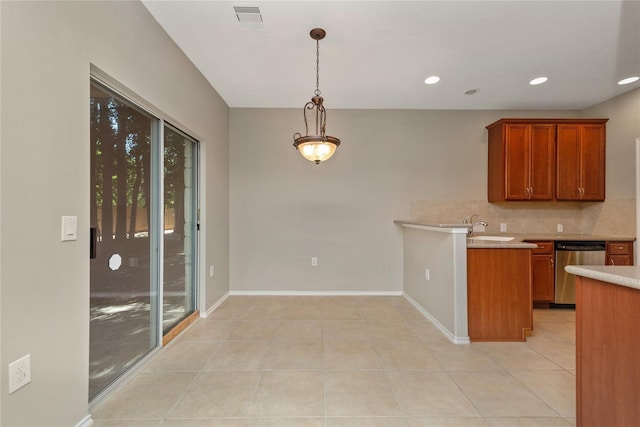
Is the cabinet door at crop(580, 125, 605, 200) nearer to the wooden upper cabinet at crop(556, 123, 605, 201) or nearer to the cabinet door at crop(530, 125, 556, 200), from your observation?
the wooden upper cabinet at crop(556, 123, 605, 201)

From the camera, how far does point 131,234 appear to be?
6.66ft

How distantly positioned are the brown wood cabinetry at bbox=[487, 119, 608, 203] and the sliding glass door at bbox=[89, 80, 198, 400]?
4056 millimetres

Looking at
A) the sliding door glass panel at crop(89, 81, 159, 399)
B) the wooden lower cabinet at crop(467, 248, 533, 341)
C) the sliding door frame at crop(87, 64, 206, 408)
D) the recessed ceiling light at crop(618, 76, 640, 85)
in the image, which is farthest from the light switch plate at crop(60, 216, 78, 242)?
the recessed ceiling light at crop(618, 76, 640, 85)

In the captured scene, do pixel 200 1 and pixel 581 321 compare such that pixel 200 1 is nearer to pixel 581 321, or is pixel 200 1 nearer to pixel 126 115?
pixel 126 115

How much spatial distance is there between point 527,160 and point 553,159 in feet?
1.18

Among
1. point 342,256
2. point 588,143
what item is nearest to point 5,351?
point 342,256

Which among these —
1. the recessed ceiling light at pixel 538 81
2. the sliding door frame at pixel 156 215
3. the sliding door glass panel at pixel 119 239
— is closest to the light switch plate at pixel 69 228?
the sliding door glass panel at pixel 119 239

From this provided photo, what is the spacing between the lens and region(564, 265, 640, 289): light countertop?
1.08 m

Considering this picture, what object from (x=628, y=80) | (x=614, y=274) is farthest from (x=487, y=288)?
(x=628, y=80)

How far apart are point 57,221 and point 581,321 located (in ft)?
8.60

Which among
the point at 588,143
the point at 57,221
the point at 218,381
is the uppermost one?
the point at 588,143

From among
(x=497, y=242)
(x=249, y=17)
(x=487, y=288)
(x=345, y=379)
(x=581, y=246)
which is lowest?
(x=345, y=379)

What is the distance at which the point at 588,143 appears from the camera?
3.70 metres

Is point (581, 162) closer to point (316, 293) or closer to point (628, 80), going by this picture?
point (628, 80)
